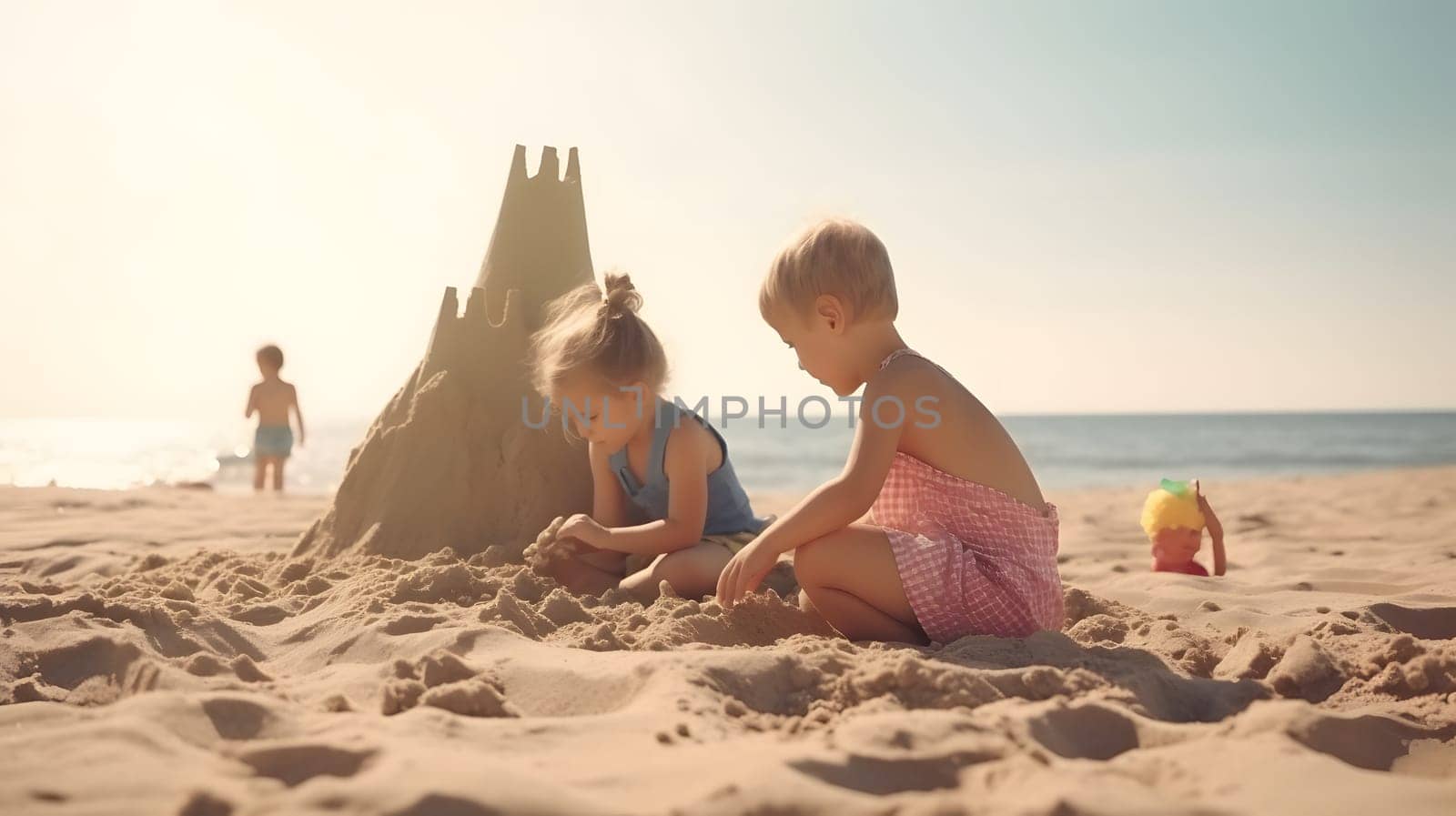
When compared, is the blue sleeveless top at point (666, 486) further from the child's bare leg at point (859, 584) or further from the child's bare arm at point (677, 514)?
the child's bare leg at point (859, 584)

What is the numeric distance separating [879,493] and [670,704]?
108 centimetres

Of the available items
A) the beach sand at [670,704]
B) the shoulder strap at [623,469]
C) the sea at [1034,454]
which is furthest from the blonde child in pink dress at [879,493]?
the sea at [1034,454]

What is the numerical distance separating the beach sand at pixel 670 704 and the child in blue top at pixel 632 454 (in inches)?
9.1

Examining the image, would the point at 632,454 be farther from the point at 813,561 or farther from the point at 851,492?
the point at 851,492

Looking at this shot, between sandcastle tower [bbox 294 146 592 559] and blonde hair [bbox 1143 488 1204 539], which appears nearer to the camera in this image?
sandcastle tower [bbox 294 146 592 559]

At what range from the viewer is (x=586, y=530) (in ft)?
11.6

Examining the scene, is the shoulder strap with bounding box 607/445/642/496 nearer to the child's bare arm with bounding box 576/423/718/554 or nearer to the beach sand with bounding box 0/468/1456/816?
the child's bare arm with bounding box 576/423/718/554

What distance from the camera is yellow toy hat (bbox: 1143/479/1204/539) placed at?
467cm

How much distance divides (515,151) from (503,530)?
1628 mm

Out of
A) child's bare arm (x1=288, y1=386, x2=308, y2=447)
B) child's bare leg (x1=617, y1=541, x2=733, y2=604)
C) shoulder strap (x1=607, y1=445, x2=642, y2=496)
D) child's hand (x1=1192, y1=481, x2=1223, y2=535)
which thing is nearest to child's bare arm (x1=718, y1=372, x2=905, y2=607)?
child's bare leg (x1=617, y1=541, x2=733, y2=604)

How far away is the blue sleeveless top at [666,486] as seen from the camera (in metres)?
3.69

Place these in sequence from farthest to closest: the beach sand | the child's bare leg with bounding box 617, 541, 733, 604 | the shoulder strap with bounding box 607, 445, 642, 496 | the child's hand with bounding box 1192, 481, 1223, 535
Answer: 1. the child's hand with bounding box 1192, 481, 1223, 535
2. the shoulder strap with bounding box 607, 445, 642, 496
3. the child's bare leg with bounding box 617, 541, 733, 604
4. the beach sand

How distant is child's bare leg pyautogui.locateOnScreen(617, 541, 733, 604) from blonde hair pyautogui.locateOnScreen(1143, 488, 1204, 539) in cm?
226

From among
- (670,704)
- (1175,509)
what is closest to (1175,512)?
(1175,509)
